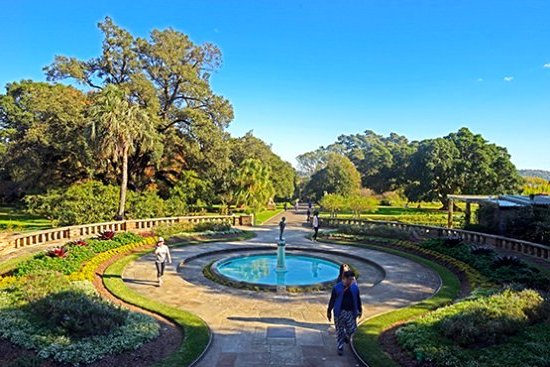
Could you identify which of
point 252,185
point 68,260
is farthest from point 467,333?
point 252,185

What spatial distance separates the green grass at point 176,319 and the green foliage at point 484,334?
4.36m

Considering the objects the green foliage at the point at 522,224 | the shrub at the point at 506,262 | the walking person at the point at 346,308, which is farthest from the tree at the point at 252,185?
the walking person at the point at 346,308

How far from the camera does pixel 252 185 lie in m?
33.5

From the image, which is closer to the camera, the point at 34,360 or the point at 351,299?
the point at 34,360

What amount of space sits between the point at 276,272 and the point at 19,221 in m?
29.3

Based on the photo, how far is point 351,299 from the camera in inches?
305

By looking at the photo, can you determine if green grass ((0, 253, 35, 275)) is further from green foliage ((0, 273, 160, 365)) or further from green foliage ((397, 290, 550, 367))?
green foliage ((397, 290, 550, 367))

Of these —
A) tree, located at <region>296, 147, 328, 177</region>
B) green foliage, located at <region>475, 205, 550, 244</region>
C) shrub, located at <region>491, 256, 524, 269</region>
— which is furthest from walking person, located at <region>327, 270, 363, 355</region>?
tree, located at <region>296, 147, 328, 177</region>

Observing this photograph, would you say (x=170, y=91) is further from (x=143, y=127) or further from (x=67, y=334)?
(x=67, y=334)

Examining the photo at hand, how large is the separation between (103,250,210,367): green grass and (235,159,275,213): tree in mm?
18897

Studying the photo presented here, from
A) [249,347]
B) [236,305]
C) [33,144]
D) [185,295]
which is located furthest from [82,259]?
[33,144]

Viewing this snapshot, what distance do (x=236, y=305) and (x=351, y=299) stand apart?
452cm

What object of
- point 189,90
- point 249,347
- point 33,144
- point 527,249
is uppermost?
point 189,90

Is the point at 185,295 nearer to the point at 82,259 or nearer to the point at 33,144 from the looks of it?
the point at 82,259
